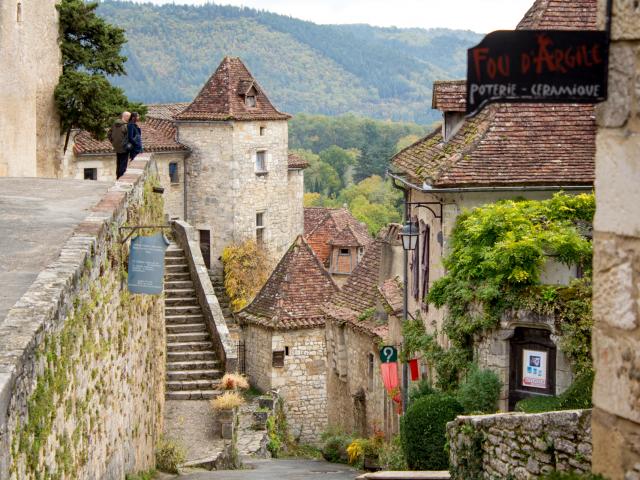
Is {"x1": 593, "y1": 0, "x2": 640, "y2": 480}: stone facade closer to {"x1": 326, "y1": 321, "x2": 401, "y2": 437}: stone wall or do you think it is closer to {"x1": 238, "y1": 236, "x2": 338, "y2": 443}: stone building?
{"x1": 326, "y1": 321, "x2": 401, "y2": 437}: stone wall

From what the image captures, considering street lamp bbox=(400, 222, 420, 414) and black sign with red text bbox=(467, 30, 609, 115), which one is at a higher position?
black sign with red text bbox=(467, 30, 609, 115)

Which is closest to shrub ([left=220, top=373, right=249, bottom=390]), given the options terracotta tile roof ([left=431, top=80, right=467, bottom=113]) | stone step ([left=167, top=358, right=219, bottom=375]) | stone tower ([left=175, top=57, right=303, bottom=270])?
stone step ([left=167, top=358, right=219, bottom=375])

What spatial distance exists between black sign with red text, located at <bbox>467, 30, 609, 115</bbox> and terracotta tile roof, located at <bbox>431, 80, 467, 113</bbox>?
17777 mm

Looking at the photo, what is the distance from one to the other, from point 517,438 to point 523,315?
770 cm

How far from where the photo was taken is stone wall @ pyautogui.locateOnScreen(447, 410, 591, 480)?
9.66 metres

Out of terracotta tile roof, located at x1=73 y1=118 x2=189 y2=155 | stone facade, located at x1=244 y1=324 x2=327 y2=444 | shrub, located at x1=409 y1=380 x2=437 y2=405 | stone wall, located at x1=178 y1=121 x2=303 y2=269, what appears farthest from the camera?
stone wall, located at x1=178 y1=121 x2=303 y2=269

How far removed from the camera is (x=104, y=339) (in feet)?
38.9

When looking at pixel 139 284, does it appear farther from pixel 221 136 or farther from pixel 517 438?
pixel 221 136

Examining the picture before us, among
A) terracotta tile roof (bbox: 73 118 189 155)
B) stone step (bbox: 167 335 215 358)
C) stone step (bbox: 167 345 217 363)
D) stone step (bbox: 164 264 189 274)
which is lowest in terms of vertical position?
stone step (bbox: 167 345 217 363)

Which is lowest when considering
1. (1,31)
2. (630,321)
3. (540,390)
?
(540,390)

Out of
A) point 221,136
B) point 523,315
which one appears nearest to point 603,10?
point 523,315

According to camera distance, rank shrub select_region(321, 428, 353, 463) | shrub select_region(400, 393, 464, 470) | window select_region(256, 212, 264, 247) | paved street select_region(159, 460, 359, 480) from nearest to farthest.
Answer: shrub select_region(400, 393, 464, 470), paved street select_region(159, 460, 359, 480), shrub select_region(321, 428, 353, 463), window select_region(256, 212, 264, 247)

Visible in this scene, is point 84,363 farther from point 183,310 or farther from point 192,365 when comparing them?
point 183,310

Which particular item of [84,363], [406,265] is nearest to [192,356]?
[406,265]
